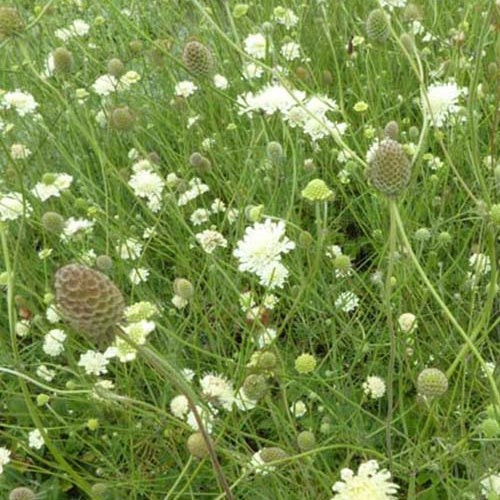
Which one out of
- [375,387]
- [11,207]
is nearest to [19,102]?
[11,207]

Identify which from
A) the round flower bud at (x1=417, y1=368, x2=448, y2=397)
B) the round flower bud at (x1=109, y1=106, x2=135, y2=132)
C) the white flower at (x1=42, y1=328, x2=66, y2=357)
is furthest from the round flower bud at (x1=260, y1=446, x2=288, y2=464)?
the round flower bud at (x1=109, y1=106, x2=135, y2=132)

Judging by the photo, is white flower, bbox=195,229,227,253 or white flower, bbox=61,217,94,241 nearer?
white flower, bbox=195,229,227,253

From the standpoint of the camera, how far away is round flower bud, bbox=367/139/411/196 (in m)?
0.99

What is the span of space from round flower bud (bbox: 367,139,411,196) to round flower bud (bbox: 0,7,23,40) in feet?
3.13

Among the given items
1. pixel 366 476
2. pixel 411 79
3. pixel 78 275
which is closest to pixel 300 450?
pixel 366 476

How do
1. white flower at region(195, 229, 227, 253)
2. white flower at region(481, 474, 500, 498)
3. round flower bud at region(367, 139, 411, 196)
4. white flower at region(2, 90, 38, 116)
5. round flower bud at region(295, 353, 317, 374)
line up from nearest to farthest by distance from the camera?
round flower bud at region(367, 139, 411, 196), white flower at region(481, 474, 500, 498), round flower bud at region(295, 353, 317, 374), white flower at region(195, 229, 227, 253), white flower at region(2, 90, 38, 116)

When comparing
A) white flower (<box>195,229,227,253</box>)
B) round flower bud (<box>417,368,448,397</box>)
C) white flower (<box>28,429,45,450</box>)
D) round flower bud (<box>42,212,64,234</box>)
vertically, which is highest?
round flower bud (<box>42,212,64,234</box>)

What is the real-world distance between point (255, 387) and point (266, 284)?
241 millimetres

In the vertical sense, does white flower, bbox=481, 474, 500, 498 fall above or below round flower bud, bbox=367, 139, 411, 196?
below

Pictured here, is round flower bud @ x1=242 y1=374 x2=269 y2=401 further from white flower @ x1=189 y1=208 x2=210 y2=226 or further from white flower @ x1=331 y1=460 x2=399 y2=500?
white flower @ x1=189 y1=208 x2=210 y2=226

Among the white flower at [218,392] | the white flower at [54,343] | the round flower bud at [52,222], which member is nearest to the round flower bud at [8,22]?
the round flower bud at [52,222]

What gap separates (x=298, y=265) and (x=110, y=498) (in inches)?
24.1

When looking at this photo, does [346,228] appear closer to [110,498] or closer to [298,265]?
[298,265]

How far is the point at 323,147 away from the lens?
2088mm
